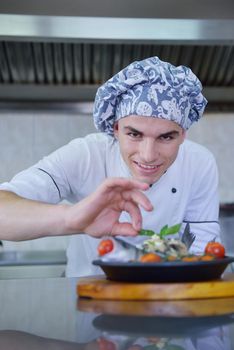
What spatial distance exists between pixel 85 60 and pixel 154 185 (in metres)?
1.15

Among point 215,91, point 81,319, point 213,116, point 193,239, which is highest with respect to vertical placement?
point 81,319

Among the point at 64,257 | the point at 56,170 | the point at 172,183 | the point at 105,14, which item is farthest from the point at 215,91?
the point at 56,170

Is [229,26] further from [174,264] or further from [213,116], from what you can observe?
[174,264]

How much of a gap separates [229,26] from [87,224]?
143cm

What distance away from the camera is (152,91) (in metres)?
1.34

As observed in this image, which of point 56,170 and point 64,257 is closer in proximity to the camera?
point 56,170

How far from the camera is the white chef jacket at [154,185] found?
→ 1523 mm

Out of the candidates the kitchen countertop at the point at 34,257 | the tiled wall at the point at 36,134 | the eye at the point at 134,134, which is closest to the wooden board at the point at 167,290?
the eye at the point at 134,134

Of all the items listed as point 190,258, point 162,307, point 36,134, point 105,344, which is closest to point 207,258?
point 190,258

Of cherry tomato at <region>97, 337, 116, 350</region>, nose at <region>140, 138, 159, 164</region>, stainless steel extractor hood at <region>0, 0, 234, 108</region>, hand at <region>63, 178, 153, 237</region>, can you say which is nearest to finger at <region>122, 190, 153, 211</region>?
hand at <region>63, 178, 153, 237</region>

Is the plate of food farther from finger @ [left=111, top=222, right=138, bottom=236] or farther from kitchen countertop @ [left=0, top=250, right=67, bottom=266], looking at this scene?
kitchen countertop @ [left=0, top=250, right=67, bottom=266]

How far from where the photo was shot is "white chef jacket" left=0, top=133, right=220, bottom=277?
5.00 ft

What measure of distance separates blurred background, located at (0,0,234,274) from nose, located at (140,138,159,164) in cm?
106

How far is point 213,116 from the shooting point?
3168 millimetres
